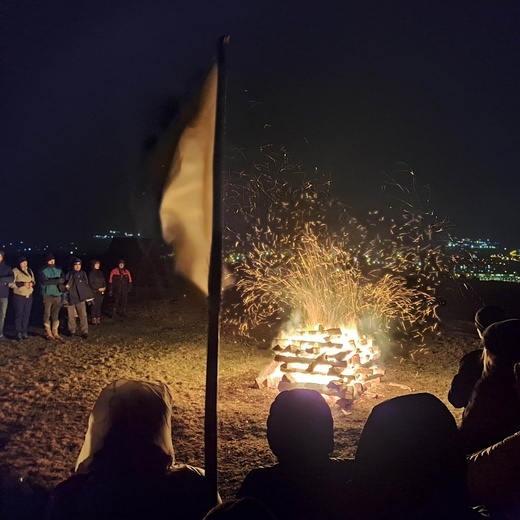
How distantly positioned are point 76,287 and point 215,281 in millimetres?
10955

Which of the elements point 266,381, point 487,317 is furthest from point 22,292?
point 487,317

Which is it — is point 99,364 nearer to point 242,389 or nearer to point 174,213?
point 242,389

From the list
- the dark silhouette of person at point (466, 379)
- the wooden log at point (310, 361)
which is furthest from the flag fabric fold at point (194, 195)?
the wooden log at point (310, 361)

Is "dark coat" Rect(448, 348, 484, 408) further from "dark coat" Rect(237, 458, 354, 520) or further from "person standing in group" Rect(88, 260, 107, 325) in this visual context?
"person standing in group" Rect(88, 260, 107, 325)

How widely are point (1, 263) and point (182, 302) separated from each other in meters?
9.07

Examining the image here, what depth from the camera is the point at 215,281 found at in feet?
7.15

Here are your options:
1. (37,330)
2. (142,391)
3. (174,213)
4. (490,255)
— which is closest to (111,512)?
(142,391)

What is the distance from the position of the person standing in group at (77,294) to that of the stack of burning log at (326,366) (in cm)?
565

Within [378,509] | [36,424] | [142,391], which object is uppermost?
[142,391]

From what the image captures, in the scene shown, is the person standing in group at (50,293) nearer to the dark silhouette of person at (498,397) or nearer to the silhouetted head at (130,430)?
the silhouetted head at (130,430)

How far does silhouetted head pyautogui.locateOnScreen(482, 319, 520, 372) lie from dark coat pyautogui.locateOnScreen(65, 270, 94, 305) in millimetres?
10580

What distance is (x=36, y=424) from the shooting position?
6543 millimetres

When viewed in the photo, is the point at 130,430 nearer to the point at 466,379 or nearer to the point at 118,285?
the point at 466,379

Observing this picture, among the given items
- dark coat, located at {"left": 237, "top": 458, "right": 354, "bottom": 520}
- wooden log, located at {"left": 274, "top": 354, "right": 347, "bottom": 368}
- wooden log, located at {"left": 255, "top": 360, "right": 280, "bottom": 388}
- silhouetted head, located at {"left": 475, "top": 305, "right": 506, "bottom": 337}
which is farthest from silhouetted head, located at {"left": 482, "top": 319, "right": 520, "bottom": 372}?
wooden log, located at {"left": 255, "top": 360, "right": 280, "bottom": 388}
